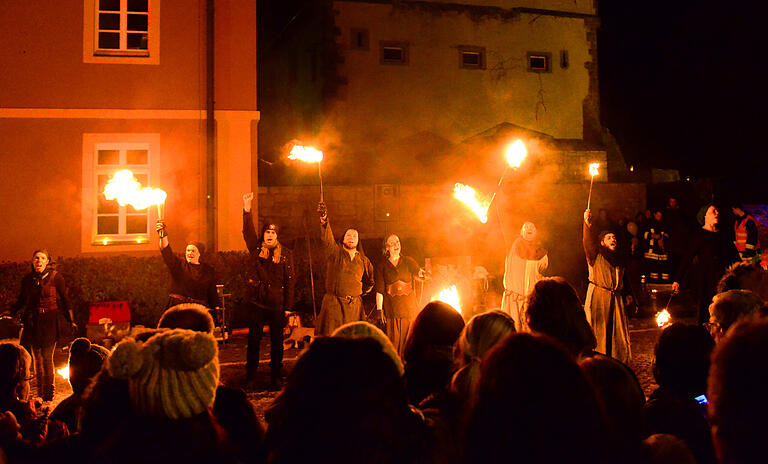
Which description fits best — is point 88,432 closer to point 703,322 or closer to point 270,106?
point 703,322

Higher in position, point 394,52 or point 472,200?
point 394,52

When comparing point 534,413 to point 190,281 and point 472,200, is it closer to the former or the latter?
point 190,281

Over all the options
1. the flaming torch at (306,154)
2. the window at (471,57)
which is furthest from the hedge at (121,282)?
the window at (471,57)

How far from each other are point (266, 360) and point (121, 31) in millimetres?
8345

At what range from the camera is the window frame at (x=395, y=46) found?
76.2 ft

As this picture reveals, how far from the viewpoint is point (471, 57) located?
24344 mm

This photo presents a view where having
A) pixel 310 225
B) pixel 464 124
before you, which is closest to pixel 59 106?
pixel 310 225

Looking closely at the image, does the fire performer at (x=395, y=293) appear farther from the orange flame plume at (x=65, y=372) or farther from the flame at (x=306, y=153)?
the orange flame plume at (x=65, y=372)

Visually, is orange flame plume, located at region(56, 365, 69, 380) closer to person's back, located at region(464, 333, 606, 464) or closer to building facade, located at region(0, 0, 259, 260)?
person's back, located at region(464, 333, 606, 464)

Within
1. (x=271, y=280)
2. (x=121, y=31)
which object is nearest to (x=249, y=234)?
(x=271, y=280)

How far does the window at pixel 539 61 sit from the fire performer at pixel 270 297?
19.9 m

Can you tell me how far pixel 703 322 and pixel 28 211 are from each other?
12455 millimetres

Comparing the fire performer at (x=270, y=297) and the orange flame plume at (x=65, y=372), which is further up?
the fire performer at (x=270, y=297)

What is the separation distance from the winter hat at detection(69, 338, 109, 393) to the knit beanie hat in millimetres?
1810
